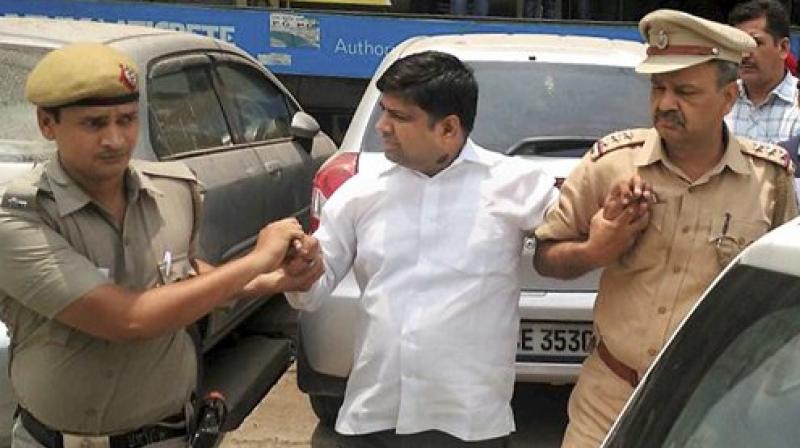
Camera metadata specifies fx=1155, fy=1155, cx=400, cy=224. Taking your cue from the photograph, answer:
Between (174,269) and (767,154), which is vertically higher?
(767,154)

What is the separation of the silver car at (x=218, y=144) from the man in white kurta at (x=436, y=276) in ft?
4.40

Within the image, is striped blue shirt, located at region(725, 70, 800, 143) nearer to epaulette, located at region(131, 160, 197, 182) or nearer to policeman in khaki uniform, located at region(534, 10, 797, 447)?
policeman in khaki uniform, located at region(534, 10, 797, 447)

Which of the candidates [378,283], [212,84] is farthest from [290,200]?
[378,283]

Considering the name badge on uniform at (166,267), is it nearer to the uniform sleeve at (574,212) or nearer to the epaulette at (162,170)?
the epaulette at (162,170)

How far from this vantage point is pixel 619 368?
2.54 m

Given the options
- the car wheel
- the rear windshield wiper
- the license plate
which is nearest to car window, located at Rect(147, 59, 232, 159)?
the car wheel

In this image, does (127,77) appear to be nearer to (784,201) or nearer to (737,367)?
(737,367)

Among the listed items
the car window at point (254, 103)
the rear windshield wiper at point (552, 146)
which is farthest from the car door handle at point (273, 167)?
the rear windshield wiper at point (552, 146)

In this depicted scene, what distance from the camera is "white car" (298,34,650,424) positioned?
395cm

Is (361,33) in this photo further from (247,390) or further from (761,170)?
(761,170)

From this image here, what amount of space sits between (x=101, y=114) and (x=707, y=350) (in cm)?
127

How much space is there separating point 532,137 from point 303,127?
197 cm

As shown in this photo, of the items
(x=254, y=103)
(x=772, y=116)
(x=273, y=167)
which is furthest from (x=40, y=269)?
(x=254, y=103)

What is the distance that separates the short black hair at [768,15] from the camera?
400cm
